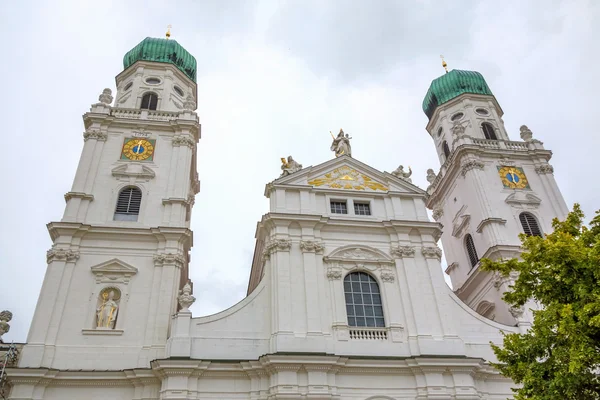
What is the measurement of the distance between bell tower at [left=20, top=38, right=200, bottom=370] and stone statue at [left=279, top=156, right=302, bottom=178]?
4435mm

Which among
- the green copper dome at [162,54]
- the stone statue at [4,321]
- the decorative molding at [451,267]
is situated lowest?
the stone statue at [4,321]

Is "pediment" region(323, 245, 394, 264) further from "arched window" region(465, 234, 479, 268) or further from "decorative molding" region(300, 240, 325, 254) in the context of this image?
"arched window" region(465, 234, 479, 268)

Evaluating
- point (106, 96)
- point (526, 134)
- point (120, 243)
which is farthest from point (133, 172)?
point (526, 134)

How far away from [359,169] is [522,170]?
1023cm

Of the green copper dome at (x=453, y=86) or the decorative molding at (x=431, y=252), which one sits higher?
the green copper dome at (x=453, y=86)

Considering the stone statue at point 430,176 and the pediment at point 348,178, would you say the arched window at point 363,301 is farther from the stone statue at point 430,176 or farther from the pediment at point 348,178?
the stone statue at point 430,176

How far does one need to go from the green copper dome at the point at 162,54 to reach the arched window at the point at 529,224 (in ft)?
65.2

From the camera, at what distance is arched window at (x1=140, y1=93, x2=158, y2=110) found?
27031 mm

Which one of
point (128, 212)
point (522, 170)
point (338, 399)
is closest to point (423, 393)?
point (338, 399)

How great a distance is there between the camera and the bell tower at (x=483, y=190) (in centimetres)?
2444

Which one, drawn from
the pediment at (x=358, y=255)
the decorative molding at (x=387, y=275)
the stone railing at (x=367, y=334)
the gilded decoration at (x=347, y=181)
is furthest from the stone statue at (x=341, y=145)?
the stone railing at (x=367, y=334)

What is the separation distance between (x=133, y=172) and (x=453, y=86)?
21108 mm

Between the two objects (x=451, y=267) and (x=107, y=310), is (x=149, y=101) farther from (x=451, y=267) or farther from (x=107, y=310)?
(x=451, y=267)

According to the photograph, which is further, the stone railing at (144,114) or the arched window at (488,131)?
the arched window at (488,131)
